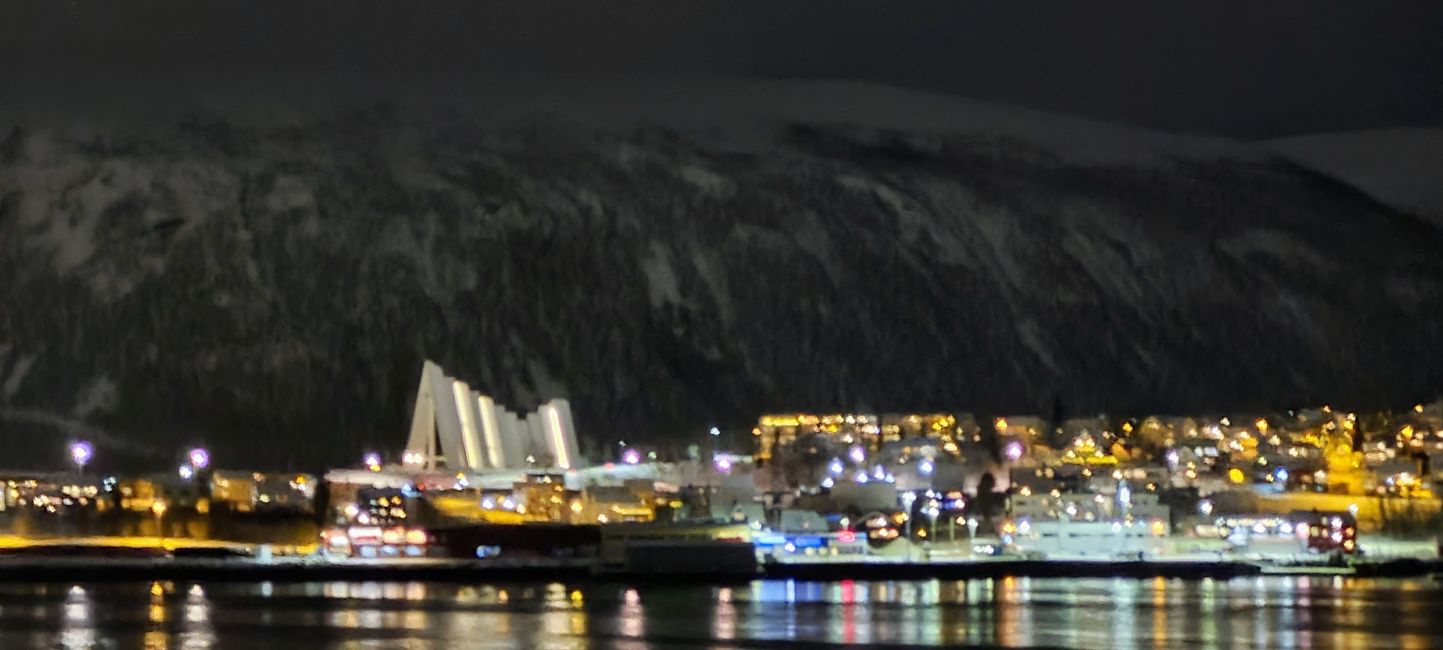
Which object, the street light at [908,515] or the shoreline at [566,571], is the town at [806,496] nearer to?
the street light at [908,515]

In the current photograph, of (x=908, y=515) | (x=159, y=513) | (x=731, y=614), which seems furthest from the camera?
(x=159, y=513)

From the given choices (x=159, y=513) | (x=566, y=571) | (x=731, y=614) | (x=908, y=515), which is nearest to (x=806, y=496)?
(x=908, y=515)

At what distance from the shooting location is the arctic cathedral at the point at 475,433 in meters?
63.9

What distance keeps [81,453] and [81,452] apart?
0.07 m

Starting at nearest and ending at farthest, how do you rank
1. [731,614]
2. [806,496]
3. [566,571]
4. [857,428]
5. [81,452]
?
[731,614] < [566,571] < [806,496] < [81,452] < [857,428]

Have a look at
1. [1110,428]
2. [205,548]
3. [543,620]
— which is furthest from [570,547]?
[1110,428]

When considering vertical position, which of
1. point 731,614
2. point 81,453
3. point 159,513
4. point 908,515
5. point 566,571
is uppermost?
point 81,453

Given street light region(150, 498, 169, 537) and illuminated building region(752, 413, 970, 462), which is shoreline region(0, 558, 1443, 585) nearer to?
street light region(150, 498, 169, 537)

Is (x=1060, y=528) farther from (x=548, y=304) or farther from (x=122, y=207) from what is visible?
(x=122, y=207)

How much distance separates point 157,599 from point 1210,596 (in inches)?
705

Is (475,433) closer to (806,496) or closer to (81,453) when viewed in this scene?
(81,453)

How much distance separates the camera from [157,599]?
3825cm

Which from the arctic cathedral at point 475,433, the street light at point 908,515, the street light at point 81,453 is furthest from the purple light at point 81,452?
the street light at point 908,515

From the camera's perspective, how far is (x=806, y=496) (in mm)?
55656
